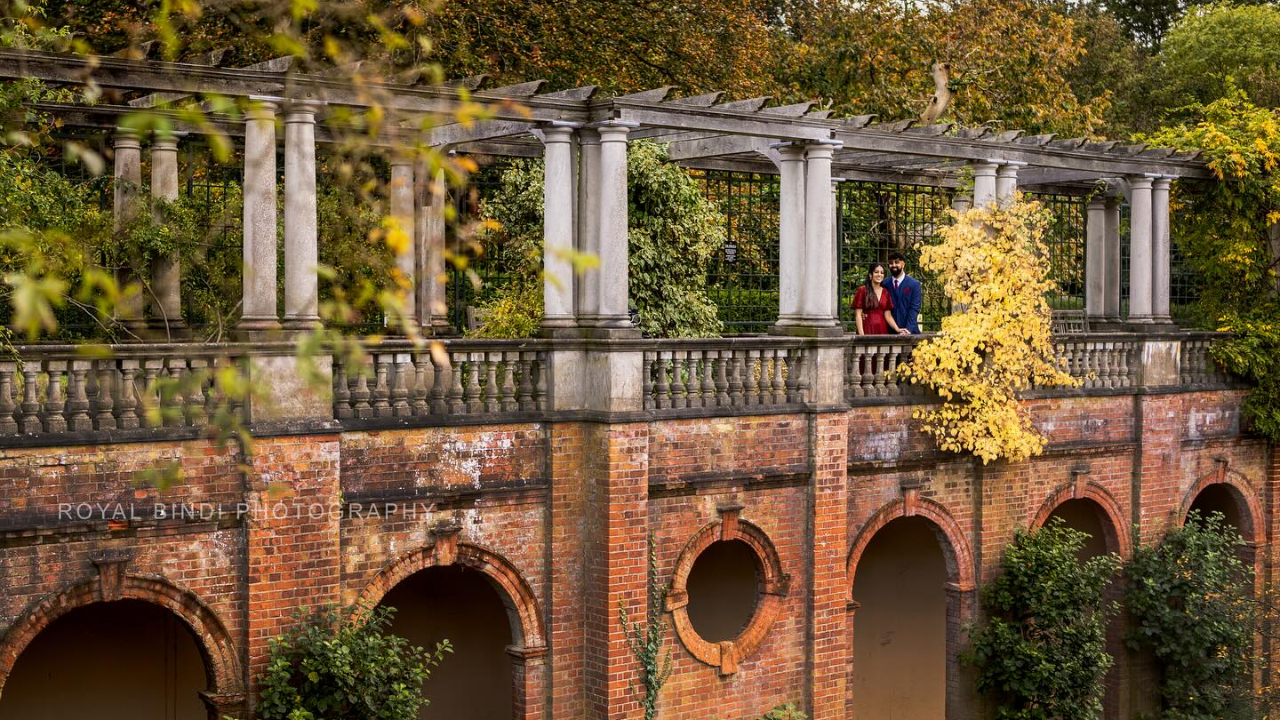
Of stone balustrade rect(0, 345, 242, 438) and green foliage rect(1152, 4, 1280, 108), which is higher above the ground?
green foliage rect(1152, 4, 1280, 108)

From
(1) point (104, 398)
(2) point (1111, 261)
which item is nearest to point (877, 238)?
(2) point (1111, 261)

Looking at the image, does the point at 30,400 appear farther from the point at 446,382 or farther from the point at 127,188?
the point at 127,188

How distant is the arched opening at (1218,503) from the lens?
20.9 metres

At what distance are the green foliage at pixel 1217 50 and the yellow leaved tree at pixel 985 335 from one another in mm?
23888

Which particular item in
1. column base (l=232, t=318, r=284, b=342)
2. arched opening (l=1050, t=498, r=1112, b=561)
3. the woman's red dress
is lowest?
arched opening (l=1050, t=498, r=1112, b=561)

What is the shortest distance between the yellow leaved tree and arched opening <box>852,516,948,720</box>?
2.68m

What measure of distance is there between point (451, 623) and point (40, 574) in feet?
18.4

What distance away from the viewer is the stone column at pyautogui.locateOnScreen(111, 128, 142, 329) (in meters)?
14.4

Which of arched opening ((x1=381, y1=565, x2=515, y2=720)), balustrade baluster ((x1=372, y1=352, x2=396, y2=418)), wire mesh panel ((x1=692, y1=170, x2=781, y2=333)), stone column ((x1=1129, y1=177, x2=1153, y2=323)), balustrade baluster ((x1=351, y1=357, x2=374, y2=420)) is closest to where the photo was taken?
balustrade baluster ((x1=351, y1=357, x2=374, y2=420))

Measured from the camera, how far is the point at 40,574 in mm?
10578

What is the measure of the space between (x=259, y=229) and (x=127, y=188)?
3.66 meters

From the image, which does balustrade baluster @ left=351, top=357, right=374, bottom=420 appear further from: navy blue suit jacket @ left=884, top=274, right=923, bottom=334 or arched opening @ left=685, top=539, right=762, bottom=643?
navy blue suit jacket @ left=884, top=274, right=923, bottom=334

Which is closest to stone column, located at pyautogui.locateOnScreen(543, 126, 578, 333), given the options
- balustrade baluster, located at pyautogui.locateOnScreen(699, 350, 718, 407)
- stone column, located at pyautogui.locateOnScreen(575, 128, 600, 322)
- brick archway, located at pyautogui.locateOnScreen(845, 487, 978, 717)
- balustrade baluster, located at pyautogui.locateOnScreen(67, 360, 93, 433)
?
stone column, located at pyautogui.locateOnScreen(575, 128, 600, 322)

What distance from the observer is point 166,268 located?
14.7 m
